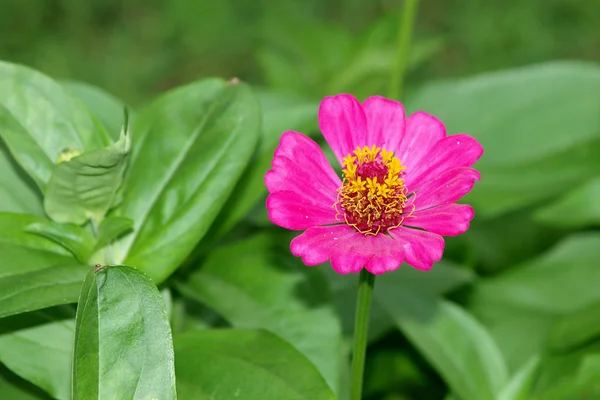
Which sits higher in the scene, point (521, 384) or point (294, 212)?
point (294, 212)

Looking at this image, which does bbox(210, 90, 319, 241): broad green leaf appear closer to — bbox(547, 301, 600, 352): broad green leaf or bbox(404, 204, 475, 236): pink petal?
bbox(404, 204, 475, 236): pink petal

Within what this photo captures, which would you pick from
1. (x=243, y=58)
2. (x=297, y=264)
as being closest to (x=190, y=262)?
(x=297, y=264)

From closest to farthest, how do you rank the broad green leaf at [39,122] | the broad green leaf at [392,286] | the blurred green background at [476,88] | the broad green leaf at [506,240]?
the broad green leaf at [39,122]
the broad green leaf at [392,286]
the blurred green background at [476,88]
the broad green leaf at [506,240]

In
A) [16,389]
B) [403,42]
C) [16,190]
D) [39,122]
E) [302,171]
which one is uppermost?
[403,42]

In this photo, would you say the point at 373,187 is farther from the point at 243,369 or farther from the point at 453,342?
the point at 453,342

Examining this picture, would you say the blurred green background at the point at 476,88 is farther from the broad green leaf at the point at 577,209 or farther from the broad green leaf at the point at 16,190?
the broad green leaf at the point at 16,190

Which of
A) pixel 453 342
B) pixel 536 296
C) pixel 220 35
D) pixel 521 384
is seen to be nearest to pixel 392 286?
pixel 453 342

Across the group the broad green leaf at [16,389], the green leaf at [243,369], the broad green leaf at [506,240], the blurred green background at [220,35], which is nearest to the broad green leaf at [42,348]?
the broad green leaf at [16,389]

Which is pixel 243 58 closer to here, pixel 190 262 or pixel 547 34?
pixel 547 34
